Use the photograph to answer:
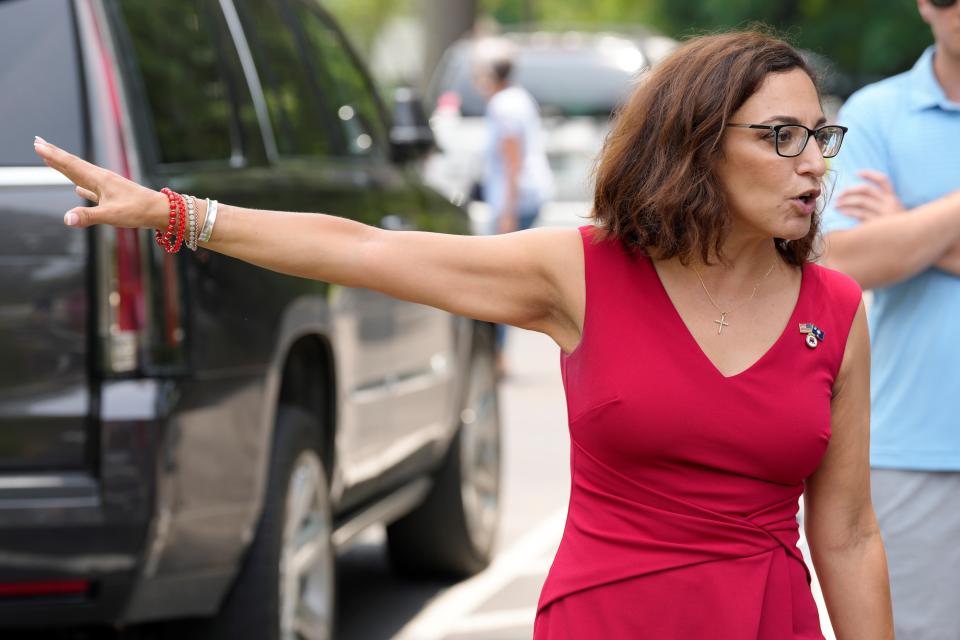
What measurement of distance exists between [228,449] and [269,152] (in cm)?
124

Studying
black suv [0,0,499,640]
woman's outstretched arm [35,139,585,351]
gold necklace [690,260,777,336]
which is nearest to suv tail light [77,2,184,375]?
A: black suv [0,0,499,640]

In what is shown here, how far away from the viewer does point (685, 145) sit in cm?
284

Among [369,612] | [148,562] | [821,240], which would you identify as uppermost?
[821,240]

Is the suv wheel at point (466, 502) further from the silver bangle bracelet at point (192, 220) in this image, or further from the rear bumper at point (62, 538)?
the silver bangle bracelet at point (192, 220)

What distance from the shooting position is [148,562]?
4000mm

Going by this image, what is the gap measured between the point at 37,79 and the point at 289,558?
1.37 meters

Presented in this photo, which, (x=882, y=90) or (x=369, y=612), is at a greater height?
(x=882, y=90)

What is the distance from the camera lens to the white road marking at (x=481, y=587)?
607 cm

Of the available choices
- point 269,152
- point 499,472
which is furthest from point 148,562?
point 499,472

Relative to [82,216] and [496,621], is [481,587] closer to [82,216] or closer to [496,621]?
[496,621]

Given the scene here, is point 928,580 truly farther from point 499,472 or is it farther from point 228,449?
point 499,472

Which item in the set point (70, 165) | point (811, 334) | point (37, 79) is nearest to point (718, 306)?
point (811, 334)

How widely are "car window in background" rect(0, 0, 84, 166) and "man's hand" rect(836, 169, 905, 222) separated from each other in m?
1.73

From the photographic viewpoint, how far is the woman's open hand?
2662mm
